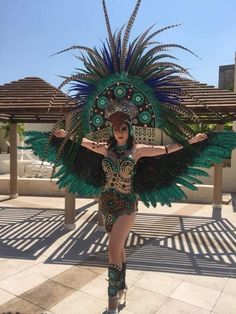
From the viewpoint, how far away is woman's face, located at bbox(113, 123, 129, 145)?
393 centimetres

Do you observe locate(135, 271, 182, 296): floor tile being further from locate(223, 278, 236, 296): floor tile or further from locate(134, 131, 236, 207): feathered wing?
locate(134, 131, 236, 207): feathered wing

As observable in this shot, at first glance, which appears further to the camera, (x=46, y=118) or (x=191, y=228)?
(x=46, y=118)

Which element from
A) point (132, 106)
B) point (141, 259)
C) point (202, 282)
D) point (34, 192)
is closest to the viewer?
point (132, 106)

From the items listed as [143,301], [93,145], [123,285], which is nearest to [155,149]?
[93,145]

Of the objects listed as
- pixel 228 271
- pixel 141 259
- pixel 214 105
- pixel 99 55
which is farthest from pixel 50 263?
pixel 214 105

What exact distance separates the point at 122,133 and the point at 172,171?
1.04 m

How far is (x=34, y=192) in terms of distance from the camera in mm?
13070

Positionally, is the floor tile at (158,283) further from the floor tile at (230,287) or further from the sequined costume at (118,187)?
the sequined costume at (118,187)

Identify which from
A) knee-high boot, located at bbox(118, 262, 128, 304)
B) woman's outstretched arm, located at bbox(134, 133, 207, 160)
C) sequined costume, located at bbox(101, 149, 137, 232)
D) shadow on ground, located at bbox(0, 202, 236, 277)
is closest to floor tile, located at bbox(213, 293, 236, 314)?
shadow on ground, located at bbox(0, 202, 236, 277)

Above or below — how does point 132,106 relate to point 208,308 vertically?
above

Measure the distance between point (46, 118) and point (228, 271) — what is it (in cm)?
869

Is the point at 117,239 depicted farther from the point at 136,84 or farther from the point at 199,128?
the point at 199,128

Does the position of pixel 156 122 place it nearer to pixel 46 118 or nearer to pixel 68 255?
pixel 68 255

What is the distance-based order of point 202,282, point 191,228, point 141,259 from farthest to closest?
point 191,228 < point 141,259 < point 202,282
